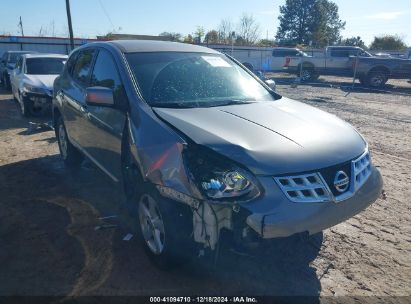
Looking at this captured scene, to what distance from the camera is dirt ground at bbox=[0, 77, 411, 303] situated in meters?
2.84

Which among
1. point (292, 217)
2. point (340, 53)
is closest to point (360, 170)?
point (292, 217)

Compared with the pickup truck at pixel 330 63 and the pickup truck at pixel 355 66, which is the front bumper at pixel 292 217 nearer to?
the pickup truck at pixel 355 66

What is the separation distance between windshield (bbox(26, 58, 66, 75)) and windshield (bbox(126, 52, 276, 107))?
7625 mm

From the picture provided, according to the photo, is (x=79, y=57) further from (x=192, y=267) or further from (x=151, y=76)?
(x=192, y=267)

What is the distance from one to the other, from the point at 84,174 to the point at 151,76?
2.49 meters

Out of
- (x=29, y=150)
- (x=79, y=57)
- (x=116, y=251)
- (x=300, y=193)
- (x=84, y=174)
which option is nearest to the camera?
(x=300, y=193)

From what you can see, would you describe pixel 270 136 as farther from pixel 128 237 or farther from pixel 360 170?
pixel 128 237

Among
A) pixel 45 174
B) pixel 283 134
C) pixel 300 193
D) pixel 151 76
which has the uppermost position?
pixel 151 76

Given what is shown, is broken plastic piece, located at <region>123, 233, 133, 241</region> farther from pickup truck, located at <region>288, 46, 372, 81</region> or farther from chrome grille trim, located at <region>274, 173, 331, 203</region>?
pickup truck, located at <region>288, 46, 372, 81</region>

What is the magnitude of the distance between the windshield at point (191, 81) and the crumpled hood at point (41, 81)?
634 cm

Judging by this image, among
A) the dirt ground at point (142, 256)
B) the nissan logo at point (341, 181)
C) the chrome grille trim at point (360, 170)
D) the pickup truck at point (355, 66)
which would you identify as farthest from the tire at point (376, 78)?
the nissan logo at point (341, 181)

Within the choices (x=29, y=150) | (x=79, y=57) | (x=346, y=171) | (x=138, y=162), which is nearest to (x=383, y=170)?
(x=346, y=171)

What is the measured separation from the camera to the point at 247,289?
2.82 m

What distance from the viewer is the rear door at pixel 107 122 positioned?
341 centimetres
